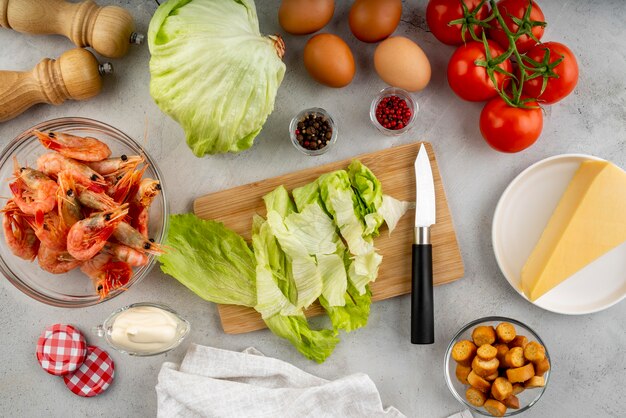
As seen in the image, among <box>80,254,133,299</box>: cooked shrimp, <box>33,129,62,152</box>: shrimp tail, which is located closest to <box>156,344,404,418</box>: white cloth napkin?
<box>80,254,133,299</box>: cooked shrimp

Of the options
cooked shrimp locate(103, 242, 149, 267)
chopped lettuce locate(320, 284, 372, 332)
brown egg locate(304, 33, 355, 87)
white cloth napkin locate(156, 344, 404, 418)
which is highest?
brown egg locate(304, 33, 355, 87)

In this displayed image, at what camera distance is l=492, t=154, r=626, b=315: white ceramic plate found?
5.28ft

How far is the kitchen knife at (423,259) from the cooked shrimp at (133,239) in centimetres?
64

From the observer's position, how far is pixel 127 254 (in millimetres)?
1416

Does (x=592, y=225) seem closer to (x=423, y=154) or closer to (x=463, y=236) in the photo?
(x=463, y=236)

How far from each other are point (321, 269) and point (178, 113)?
1.72ft

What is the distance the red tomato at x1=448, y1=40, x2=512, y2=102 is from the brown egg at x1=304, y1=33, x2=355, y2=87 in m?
0.26

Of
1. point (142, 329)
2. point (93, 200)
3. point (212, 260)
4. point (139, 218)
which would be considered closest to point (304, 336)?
point (212, 260)

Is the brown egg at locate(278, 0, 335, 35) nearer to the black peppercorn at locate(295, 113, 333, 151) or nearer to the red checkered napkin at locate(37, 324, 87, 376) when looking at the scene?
the black peppercorn at locate(295, 113, 333, 151)

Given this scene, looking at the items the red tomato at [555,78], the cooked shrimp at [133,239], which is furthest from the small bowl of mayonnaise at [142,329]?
the red tomato at [555,78]

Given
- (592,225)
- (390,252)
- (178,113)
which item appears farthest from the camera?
(390,252)

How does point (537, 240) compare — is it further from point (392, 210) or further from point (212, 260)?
point (212, 260)

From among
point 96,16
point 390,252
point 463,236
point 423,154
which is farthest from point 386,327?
point 96,16

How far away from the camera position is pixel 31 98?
153 cm
